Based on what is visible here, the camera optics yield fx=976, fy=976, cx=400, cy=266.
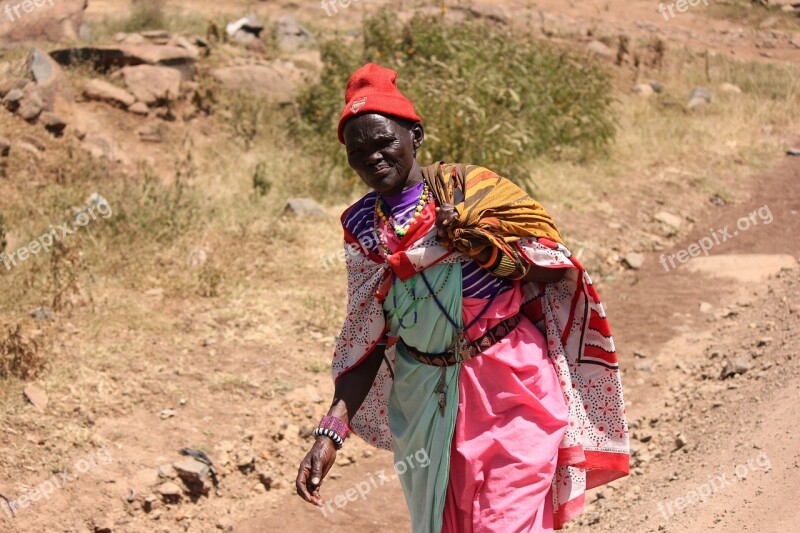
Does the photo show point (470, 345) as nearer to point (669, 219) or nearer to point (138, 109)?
point (669, 219)

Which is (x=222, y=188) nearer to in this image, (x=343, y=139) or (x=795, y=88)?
(x=343, y=139)

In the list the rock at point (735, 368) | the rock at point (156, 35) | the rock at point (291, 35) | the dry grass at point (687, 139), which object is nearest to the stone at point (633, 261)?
the dry grass at point (687, 139)

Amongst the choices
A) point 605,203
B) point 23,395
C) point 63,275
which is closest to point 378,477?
point 23,395

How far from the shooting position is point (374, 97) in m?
2.53

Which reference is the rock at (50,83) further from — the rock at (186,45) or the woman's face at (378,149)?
the woman's face at (378,149)

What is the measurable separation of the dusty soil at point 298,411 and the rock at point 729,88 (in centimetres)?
581

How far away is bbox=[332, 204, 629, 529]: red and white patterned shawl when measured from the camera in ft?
8.70

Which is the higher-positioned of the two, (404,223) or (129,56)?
(404,223)

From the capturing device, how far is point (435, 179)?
2598 millimetres

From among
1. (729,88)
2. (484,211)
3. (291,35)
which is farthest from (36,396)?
(729,88)

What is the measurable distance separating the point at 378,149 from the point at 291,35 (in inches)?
404

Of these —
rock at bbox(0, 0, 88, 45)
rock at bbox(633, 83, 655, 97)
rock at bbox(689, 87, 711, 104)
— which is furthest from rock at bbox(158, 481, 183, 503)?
rock at bbox(633, 83, 655, 97)

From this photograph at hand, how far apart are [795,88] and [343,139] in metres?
11.0

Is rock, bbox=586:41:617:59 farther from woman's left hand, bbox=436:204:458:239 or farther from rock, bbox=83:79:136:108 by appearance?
woman's left hand, bbox=436:204:458:239
